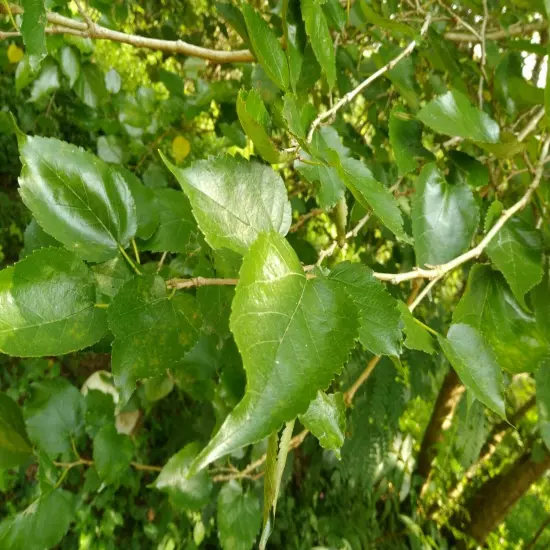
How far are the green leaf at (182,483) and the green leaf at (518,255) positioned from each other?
0.42 meters

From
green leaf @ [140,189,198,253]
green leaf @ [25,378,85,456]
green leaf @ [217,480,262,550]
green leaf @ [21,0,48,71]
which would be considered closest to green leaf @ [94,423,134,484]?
green leaf @ [25,378,85,456]

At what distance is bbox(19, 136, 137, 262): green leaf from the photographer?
13.5 inches

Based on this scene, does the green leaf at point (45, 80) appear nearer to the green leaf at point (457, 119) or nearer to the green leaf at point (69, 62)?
the green leaf at point (69, 62)

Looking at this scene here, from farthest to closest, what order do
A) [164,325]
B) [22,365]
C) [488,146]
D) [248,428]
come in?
[22,365] < [488,146] < [164,325] < [248,428]

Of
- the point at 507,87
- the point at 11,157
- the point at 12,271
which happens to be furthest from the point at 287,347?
the point at 11,157

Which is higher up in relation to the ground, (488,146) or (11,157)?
(488,146)

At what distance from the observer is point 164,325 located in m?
0.34

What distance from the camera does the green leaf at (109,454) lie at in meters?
0.71

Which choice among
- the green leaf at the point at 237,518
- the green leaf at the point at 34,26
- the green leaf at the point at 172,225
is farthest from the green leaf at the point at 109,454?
the green leaf at the point at 34,26

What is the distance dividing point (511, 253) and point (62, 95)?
4.64ft

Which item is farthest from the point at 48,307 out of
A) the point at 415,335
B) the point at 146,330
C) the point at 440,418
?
the point at 440,418

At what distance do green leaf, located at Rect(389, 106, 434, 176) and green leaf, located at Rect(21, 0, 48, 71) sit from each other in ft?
1.09

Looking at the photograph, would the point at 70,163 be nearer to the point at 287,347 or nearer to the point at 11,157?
the point at 287,347

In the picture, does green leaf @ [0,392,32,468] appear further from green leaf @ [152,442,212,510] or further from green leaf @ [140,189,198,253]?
green leaf @ [140,189,198,253]
